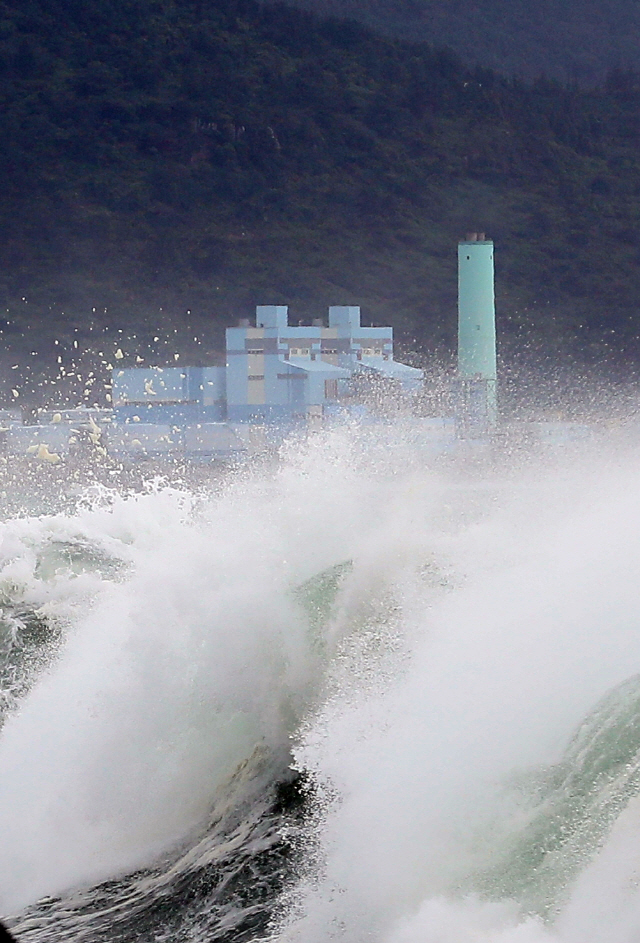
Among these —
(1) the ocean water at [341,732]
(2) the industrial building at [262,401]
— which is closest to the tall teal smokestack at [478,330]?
(2) the industrial building at [262,401]

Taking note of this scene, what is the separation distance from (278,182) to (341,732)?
6493 centimetres

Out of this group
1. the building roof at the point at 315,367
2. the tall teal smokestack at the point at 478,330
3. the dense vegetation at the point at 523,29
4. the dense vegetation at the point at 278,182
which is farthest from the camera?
the dense vegetation at the point at 523,29

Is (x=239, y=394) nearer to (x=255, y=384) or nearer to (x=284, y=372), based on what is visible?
(x=255, y=384)

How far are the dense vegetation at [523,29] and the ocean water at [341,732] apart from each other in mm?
79026

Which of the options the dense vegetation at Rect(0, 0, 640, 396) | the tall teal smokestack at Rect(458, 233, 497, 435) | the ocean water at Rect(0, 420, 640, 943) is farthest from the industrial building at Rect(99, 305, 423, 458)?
the ocean water at Rect(0, 420, 640, 943)

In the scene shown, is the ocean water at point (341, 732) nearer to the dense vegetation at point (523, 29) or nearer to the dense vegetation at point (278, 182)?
the dense vegetation at point (278, 182)

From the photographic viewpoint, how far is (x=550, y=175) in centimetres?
7275

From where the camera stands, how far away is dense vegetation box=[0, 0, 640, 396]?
194ft

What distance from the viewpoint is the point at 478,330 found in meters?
40.6

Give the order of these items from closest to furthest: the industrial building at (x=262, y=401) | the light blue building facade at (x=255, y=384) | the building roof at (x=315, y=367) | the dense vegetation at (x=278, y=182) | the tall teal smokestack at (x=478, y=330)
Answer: the industrial building at (x=262, y=401) → the tall teal smokestack at (x=478, y=330) → the light blue building facade at (x=255, y=384) → the building roof at (x=315, y=367) → the dense vegetation at (x=278, y=182)

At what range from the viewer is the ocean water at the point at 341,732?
587cm

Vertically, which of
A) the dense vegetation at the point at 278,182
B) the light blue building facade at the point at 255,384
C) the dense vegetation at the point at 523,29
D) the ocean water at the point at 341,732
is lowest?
the ocean water at the point at 341,732

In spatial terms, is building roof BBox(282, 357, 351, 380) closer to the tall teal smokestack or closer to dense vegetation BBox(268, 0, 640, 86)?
the tall teal smokestack

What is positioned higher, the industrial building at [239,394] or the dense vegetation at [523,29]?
the dense vegetation at [523,29]
